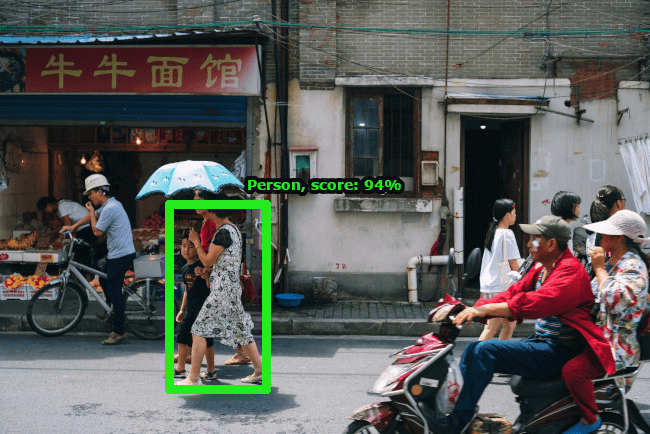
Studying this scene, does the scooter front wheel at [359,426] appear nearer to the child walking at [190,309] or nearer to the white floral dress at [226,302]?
the white floral dress at [226,302]

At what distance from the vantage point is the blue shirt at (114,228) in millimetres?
8516

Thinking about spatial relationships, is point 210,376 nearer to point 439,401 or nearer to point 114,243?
point 114,243

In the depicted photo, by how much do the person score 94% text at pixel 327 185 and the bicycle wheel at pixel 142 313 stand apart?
2.52 metres

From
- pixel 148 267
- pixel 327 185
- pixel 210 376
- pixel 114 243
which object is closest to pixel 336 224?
pixel 327 185

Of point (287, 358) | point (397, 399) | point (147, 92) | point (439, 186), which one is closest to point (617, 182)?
point (439, 186)

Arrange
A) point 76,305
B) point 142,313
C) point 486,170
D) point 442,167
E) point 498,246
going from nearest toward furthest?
point 498,246 < point 142,313 < point 76,305 < point 442,167 < point 486,170

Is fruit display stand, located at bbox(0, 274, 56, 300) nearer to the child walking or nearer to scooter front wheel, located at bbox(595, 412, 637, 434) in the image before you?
the child walking

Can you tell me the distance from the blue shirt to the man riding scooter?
5.49 metres

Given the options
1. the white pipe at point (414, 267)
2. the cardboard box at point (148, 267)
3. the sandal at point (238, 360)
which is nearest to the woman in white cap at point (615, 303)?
the sandal at point (238, 360)

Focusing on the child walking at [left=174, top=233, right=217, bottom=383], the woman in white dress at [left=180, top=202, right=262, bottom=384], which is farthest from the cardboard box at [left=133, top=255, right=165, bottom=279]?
the woman in white dress at [left=180, top=202, right=262, bottom=384]

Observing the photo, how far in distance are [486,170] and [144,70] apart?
7.11 metres

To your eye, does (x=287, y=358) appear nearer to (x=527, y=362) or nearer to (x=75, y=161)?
(x=527, y=362)

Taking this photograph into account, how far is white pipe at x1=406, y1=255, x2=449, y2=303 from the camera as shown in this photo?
36.4 ft

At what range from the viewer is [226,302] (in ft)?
21.1
